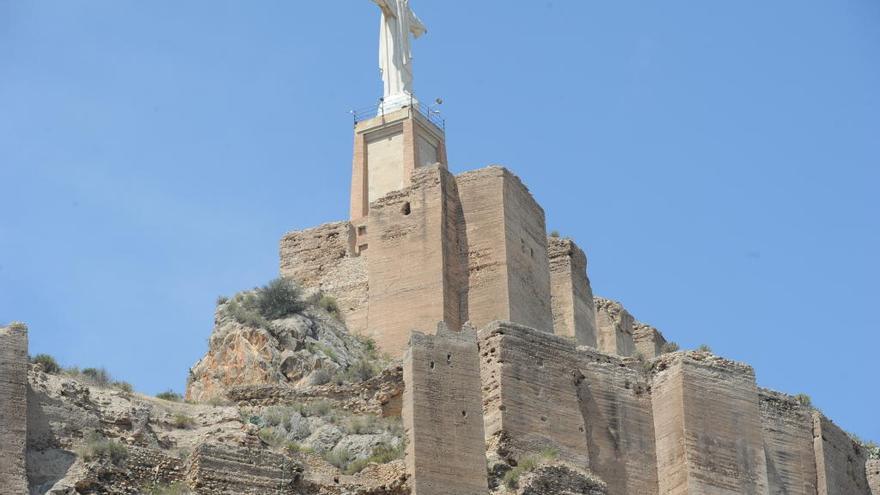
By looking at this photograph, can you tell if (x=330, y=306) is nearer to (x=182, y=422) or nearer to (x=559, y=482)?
(x=182, y=422)

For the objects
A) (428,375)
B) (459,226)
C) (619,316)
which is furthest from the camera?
(619,316)

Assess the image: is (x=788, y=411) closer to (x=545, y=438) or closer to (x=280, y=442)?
(x=545, y=438)

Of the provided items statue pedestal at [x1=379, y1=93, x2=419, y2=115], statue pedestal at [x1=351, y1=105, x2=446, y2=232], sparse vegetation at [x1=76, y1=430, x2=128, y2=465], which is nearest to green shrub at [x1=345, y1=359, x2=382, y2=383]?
statue pedestal at [x1=351, y1=105, x2=446, y2=232]

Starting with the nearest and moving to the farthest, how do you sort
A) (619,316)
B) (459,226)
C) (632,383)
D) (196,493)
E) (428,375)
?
1. (196,493)
2. (428,375)
3. (632,383)
4. (459,226)
5. (619,316)

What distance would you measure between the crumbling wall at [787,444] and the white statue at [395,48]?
→ 12907 mm

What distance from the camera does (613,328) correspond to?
49.8 m

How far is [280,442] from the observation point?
38062 mm

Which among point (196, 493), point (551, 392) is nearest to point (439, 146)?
point (551, 392)

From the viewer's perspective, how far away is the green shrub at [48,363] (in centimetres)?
3741

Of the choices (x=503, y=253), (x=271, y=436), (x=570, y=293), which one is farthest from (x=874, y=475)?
(x=271, y=436)

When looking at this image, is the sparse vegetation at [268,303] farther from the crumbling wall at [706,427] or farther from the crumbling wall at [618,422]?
the crumbling wall at [706,427]

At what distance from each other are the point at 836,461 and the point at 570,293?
7198 mm

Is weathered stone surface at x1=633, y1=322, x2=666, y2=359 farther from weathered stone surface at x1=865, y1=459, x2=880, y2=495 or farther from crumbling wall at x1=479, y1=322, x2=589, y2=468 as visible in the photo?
crumbling wall at x1=479, y1=322, x2=589, y2=468

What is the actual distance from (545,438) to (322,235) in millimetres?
10216
